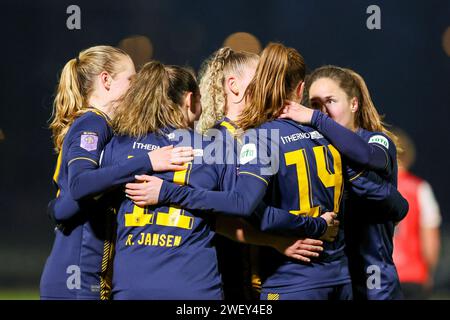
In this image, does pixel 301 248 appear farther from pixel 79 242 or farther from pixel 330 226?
pixel 79 242

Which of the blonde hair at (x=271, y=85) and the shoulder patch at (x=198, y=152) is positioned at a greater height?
the blonde hair at (x=271, y=85)

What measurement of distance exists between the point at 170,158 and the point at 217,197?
25cm

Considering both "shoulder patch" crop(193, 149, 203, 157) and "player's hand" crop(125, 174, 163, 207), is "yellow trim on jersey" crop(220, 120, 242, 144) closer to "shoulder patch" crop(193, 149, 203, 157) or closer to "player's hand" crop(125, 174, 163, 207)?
"shoulder patch" crop(193, 149, 203, 157)

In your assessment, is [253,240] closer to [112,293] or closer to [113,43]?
[112,293]

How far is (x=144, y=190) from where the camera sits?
2908 millimetres

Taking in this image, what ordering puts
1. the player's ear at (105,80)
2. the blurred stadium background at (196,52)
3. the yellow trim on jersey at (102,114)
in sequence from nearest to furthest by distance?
the yellow trim on jersey at (102,114) < the player's ear at (105,80) < the blurred stadium background at (196,52)

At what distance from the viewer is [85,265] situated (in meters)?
3.15

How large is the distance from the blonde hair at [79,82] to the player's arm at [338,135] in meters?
0.93

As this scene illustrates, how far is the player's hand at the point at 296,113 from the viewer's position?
3.05 meters

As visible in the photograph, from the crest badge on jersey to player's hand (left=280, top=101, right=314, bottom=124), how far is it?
79 cm

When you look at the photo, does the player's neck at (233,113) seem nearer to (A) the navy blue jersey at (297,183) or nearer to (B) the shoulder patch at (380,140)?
(A) the navy blue jersey at (297,183)

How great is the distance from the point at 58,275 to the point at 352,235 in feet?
4.43

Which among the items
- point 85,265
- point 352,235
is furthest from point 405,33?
point 85,265

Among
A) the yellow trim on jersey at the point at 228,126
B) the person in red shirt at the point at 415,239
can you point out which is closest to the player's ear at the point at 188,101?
the yellow trim on jersey at the point at 228,126
